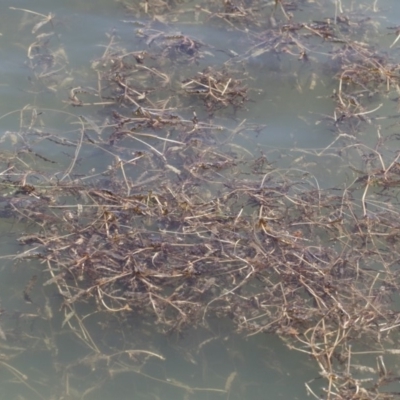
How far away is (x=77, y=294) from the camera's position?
367 cm

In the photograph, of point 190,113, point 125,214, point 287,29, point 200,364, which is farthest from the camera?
point 287,29

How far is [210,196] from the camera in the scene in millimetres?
4305

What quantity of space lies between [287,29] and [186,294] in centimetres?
254

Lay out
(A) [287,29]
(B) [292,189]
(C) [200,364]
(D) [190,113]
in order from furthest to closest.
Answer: (A) [287,29] → (D) [190,113] → (B) [292,189] → (C) [200,364]

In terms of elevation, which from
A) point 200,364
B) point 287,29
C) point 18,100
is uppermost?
point 287,29

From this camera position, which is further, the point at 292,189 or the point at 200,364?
the point at 292,189

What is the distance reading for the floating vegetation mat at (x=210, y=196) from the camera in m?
3.68

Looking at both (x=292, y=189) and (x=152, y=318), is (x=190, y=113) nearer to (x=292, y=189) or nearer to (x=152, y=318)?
(x=292, y=189)

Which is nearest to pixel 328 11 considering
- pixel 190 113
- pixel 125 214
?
→ pixel 190 113

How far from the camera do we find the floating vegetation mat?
3.68 meters

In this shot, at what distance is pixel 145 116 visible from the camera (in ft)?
15.3

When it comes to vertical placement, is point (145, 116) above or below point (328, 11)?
below

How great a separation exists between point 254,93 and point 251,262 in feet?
5.48

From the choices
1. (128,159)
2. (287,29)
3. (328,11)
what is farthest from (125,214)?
(328,11)
